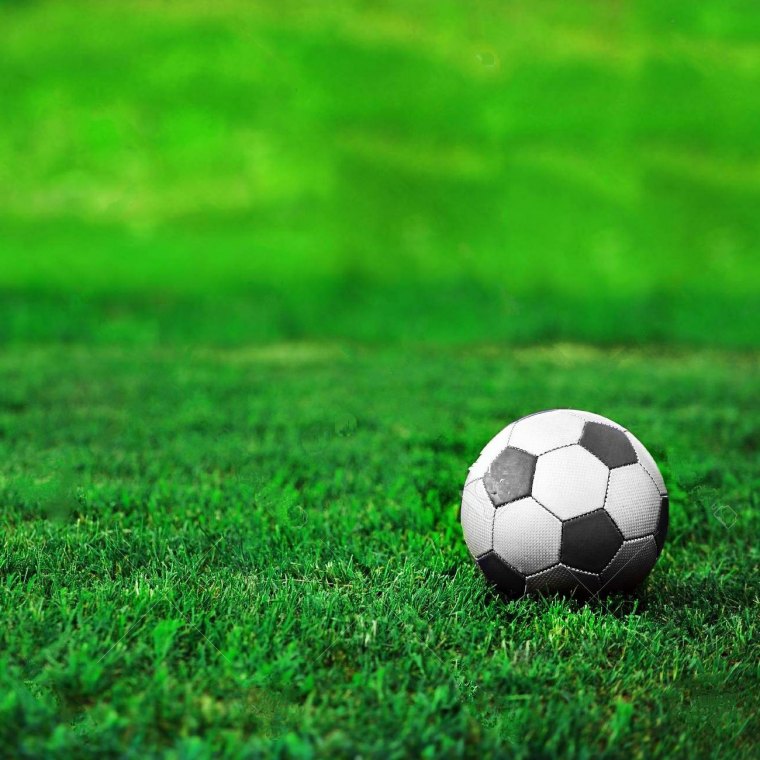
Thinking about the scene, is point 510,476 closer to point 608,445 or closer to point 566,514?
point 566,514

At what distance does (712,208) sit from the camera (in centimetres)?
1230

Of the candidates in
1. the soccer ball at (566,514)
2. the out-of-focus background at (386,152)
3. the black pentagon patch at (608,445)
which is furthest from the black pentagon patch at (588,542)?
the out-of-focus background at (386,152)

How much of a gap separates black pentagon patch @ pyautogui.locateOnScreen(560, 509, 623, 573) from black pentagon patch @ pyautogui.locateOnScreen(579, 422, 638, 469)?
250mm

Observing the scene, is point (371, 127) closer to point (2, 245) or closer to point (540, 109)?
point (540, 109)

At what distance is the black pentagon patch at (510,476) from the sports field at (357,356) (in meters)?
0.38

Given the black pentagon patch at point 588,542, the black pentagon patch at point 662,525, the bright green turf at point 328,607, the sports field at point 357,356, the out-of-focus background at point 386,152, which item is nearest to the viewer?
the bright green turf at point 328,607

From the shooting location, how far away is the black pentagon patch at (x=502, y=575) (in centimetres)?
295

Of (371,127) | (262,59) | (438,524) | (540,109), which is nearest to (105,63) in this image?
(262,59)

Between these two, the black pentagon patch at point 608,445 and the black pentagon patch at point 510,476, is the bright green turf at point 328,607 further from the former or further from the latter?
the black pentagon patch at point 608,445

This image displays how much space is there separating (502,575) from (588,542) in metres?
0.33

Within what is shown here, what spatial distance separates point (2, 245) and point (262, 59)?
189 inches

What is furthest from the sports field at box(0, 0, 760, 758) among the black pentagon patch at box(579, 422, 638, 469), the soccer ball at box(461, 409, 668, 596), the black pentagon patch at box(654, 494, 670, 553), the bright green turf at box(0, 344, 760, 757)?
the black pentagon patch at box(579, 422, 638, 469)

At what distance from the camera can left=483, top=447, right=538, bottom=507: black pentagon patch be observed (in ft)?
9.83

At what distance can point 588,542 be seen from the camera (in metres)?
2.90
